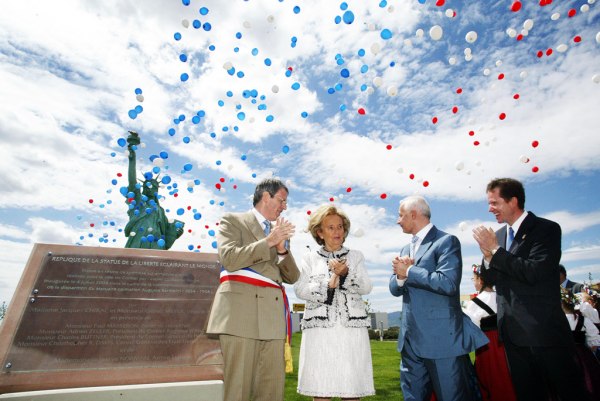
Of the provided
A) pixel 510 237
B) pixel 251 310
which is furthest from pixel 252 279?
pixel 510 237

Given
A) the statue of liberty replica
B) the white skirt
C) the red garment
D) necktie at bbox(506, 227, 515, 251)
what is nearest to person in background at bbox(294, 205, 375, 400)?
the white skirt

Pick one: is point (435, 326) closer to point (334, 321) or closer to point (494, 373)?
point (334, 321)

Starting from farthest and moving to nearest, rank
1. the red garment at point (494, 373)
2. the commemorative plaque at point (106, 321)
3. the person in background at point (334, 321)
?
the red garment at point (494, 373)
the person in background at point (334, 321)
the commemorative plaque at point (106, 321)

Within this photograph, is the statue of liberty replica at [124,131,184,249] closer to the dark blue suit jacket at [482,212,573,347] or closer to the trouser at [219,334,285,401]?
the trouser at [219,334,285,401]

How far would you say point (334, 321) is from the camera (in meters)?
3.23

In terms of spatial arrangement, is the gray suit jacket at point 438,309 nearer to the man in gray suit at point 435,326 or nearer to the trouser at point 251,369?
the man in gray suit at point 435,326

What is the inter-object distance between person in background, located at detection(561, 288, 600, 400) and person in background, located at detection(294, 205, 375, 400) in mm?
2434

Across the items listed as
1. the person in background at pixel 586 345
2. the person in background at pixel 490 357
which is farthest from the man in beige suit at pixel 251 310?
the person in background at pixel 586 345

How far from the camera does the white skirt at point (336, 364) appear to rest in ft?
9.94

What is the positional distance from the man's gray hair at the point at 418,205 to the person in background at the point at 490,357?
1.00 meters

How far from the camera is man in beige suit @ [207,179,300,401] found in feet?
9.00

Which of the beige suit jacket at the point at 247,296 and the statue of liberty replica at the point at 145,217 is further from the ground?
the statue of liberty replica at the point at 145,217

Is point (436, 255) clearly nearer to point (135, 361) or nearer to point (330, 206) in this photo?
point (330, 206)

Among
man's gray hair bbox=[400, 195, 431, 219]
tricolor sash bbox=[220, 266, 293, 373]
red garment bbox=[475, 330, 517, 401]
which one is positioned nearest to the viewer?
tricolor sash bbox=[220, 266, 293, 373]
